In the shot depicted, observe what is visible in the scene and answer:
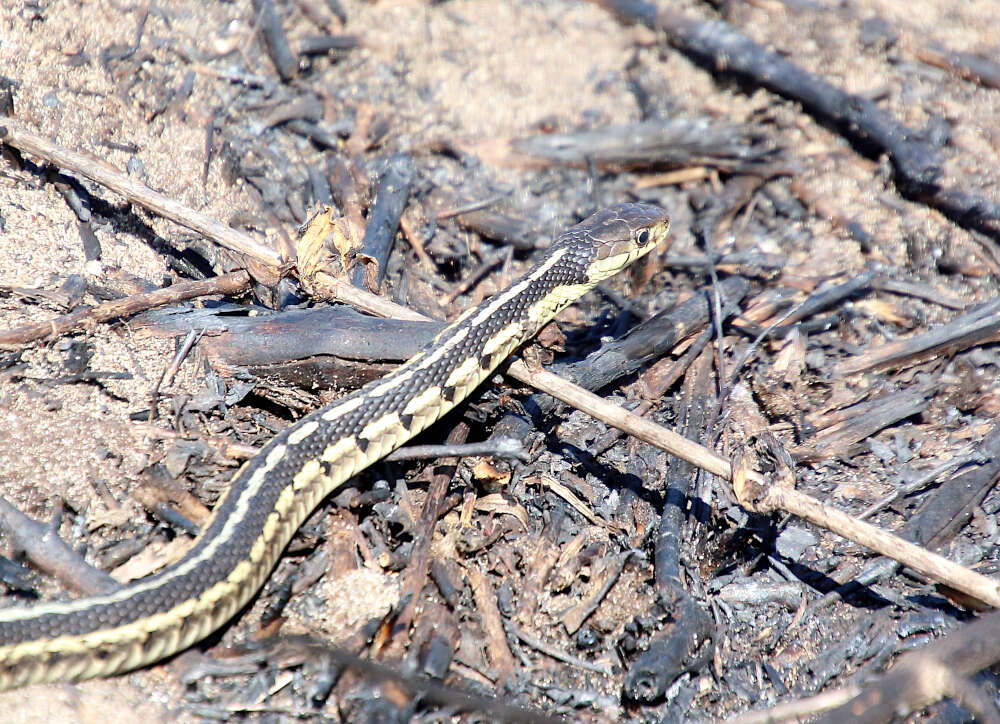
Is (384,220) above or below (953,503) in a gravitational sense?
above

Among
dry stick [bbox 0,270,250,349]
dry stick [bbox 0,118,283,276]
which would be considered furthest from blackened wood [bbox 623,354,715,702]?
dry stick [bbox 0,270,250,349]

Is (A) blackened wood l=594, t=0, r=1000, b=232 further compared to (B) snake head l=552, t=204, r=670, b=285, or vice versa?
(A) blackened wood l=594, t=0, r=1000, b=232

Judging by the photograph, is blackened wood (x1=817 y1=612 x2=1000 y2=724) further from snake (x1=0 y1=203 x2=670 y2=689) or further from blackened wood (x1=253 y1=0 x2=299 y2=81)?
blackened wood (x1=253 y1=0 x2=299 y2=81)

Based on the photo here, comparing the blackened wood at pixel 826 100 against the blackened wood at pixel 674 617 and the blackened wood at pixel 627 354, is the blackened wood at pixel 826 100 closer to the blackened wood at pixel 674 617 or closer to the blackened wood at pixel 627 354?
the blackened wood at pixel 627 354

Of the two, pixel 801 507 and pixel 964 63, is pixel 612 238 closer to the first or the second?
pixel 801 507

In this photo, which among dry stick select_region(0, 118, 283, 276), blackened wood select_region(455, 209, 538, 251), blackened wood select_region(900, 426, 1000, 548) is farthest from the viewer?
blackened wood select_region(455, 209, 538, 251)

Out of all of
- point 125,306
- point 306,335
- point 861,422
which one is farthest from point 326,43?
point 861,422

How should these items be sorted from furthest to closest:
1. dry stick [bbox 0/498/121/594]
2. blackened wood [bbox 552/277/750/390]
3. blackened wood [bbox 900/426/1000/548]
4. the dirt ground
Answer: blackened wood [bbox 552/277/750/390]
blackened wood [bbox 900/426/1000/548]
the dirt ground
dry stick [bbox 0/498/121/594]
